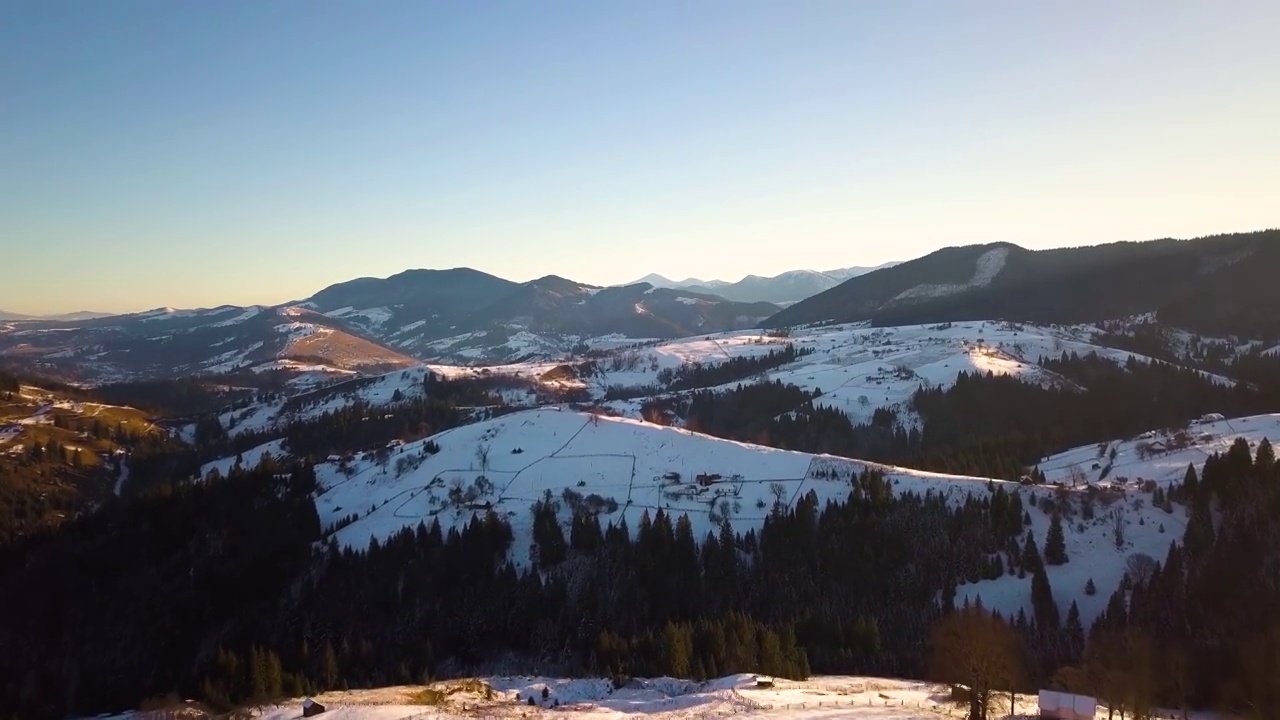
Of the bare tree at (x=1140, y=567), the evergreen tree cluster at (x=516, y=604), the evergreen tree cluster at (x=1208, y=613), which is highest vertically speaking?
the evergreen tree cluster at (x=1208, y=613)

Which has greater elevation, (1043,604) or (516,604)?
(1043,604)

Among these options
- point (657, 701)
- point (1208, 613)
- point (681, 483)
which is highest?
point (681, 483)

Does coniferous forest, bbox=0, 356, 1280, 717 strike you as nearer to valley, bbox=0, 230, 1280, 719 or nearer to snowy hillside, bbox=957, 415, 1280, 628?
valley, bbox=0, 230, 1280, 719

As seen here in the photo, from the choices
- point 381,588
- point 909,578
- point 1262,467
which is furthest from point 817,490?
point 381,588

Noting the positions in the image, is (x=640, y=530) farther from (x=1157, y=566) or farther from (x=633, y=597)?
(x=1157, y=566)

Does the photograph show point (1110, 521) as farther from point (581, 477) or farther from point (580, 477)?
point (580, 477)

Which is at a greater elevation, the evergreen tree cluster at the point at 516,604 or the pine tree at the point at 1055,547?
the pine tree at the point at 1055,547

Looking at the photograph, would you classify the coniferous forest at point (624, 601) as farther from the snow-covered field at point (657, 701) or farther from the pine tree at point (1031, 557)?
the snow-covered field at point (657, 701)

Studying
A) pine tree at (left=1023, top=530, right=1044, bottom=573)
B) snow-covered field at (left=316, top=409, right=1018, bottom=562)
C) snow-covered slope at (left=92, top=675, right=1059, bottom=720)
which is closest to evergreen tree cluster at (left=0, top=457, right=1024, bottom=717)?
pine tree at (left=1023, top=530, right=1044, bottom=573)

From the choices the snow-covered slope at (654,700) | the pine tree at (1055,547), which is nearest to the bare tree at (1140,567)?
the pine tree at (1055,547)

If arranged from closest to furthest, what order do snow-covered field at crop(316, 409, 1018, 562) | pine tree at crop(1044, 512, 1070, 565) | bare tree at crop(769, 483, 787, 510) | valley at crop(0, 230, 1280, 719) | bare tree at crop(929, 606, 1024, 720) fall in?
bare tree at crop(929, 606, 1024, 720) < valley at crop(0, 230, 1280, 719) < pine tree at crop(1044, 512, 1070, 565) < bare tree at crop(769, 483, 787, 510) < snow-covered field at crop(316, 409, 1018, 562)

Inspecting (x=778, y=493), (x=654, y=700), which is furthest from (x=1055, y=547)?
(x=654, y=700)
